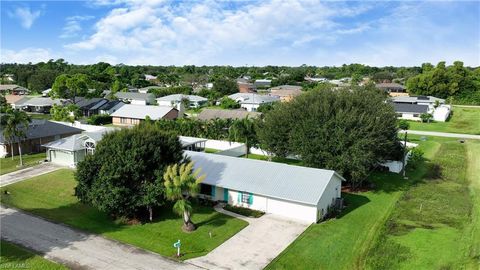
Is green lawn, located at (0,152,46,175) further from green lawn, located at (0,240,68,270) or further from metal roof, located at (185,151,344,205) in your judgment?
metal roof, located at (185,151,344,205)

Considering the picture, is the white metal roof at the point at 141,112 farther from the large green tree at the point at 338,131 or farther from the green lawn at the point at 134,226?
the green lawn at the point at 134,226

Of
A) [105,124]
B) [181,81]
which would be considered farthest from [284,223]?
[181,81]

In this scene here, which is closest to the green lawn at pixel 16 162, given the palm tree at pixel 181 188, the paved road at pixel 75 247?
the paved road at pixel 75 247

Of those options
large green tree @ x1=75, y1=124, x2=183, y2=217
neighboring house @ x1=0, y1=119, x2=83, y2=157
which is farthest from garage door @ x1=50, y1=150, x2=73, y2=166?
large green tree @ x1=75, y1=124, x2=183, y2=217

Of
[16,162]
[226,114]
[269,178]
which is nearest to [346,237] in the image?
[269,178]

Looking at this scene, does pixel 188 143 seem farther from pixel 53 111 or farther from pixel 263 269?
pixel 53 111

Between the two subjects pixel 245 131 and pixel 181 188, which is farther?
pixel 245 131

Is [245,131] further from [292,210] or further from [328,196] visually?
[292,210]
